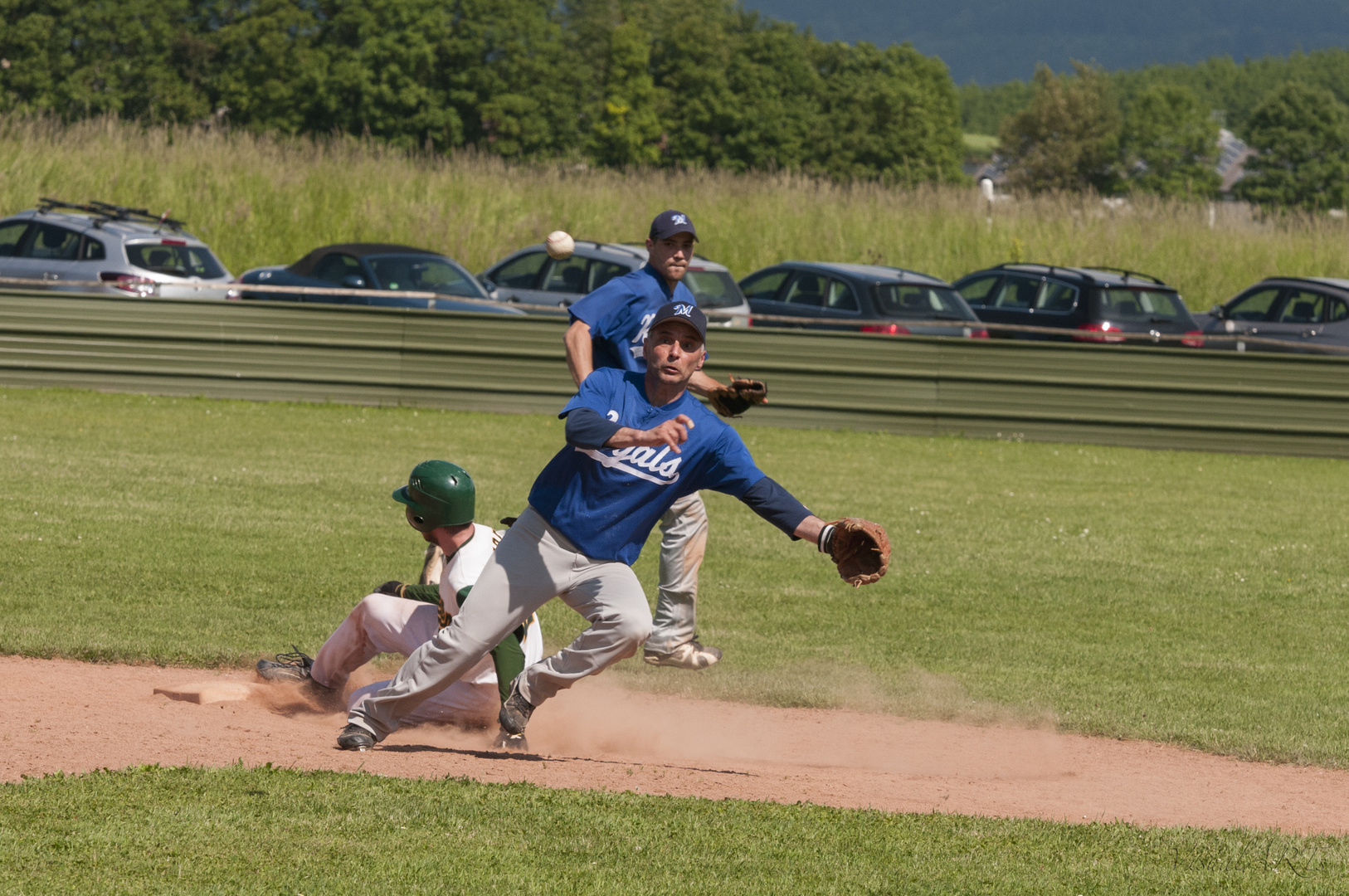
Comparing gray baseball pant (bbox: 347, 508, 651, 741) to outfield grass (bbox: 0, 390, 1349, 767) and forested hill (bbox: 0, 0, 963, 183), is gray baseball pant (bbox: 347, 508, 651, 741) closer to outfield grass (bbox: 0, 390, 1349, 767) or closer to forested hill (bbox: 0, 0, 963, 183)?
outfield grass (bbox: 0, 390, 1349, 767)

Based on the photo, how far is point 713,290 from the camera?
19688 millimetres

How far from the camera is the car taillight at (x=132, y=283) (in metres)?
19.7

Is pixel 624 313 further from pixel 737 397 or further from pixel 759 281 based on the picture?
pixel 759 281

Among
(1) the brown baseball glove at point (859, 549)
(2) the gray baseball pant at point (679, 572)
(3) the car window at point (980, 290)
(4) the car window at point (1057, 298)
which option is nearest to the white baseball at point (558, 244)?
A: (2) the gray baseball pant at point (679, 572)

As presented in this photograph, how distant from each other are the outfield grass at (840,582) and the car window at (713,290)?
406 cm

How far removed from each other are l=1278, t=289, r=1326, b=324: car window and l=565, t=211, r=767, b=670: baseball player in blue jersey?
53.8 ft

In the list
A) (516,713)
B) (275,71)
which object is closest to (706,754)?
(516,713)

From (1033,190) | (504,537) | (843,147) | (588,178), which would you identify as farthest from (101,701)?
(1033,190)

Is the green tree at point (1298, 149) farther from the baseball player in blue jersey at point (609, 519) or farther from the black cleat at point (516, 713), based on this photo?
the black cleat at point (516, 713)

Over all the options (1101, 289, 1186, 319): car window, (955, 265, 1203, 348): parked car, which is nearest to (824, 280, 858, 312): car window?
(955, 265, 1203, 348): parked car

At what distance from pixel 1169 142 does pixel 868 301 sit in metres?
80.9

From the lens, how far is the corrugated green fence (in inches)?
695

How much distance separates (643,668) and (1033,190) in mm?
69278

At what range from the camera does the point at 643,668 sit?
323 inches
